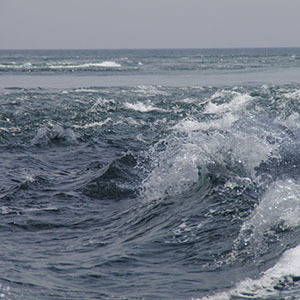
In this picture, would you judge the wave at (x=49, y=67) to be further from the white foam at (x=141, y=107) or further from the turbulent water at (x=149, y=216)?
the turbulent water at (x=149, y=216)

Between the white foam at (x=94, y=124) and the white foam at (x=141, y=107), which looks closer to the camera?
the white foam at (x=94, y=124)

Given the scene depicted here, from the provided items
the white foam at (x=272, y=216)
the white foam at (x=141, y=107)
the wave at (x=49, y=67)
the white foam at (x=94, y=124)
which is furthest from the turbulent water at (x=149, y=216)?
the wave at (x=49, y=67)

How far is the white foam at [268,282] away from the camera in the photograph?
5.21m

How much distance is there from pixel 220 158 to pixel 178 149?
0.88m

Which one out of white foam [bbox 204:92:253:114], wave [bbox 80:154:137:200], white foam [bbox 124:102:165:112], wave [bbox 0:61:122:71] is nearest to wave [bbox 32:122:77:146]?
wave [bbox 80:154:137:200]

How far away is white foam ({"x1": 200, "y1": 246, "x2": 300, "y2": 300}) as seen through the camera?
5215 mm

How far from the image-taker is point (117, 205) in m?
8.99

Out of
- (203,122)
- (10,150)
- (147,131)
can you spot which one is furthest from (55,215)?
(203,122)

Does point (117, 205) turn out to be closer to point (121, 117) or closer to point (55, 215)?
point (55, 215)

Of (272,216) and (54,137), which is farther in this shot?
(54,137)

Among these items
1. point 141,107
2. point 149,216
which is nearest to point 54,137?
point 141,107

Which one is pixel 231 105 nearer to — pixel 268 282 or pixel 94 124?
pixel 94 124

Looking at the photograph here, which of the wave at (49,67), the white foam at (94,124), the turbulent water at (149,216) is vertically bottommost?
the turbulent water at (149,216)

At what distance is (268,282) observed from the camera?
544cm
